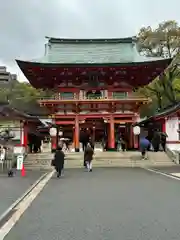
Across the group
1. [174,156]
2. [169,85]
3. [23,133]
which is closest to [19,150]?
[23,133]

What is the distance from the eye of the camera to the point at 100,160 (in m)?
28.2

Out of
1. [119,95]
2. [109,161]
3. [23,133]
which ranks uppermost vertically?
[119,95]

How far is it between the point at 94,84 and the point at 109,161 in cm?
992

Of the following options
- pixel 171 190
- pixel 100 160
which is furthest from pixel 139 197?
pixel 100 160

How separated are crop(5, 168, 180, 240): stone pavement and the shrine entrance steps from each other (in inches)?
552

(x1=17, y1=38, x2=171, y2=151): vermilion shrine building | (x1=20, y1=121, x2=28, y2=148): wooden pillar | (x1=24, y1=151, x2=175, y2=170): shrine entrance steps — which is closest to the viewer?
(x1=24, y1=151, x2=175, y2=170): shrine entrance steps

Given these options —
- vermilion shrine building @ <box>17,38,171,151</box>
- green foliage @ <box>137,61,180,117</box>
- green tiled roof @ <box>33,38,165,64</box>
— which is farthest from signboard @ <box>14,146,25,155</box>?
green foliage @ <box>137,61,180,117</box>

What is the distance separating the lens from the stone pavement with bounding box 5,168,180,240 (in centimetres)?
641

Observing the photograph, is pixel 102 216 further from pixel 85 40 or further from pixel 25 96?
pixel 25 96

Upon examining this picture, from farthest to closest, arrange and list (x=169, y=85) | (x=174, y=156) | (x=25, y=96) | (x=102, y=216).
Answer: (x=25, y=96), (x=169, y=85), (x=174, y=156), (x=102, y=216)

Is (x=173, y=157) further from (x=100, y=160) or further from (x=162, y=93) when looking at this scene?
(x=162, y=93)

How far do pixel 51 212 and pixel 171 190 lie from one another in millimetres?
5175

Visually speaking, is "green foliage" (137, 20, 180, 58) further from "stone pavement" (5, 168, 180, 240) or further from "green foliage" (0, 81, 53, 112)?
"stone pavement" (5, 168, 180, 240)

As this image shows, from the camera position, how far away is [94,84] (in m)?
35.2
